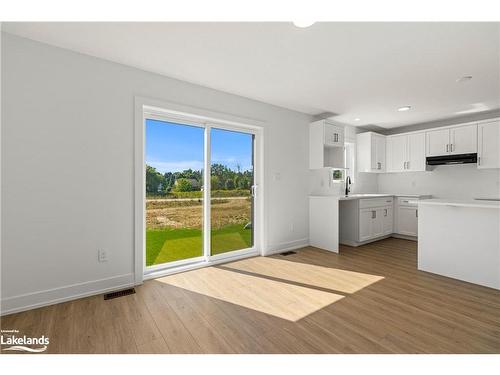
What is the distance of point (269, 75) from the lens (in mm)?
2912

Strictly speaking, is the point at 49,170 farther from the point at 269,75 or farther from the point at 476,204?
the point at 476,204

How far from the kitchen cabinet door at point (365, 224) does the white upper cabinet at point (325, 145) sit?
0.98m

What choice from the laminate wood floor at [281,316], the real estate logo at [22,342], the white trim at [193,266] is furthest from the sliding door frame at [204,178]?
the real estate logo at [22,342]

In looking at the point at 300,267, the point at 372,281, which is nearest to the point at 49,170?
the point at 300,267

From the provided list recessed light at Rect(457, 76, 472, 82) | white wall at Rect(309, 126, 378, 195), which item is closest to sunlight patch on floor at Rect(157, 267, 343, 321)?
white wall at Rect(309, 126, 378, 195)

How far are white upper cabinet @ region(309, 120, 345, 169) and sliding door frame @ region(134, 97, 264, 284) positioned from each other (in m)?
1.14

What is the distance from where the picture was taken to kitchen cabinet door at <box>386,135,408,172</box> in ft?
17.5

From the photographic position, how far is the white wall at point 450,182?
4.42 metres

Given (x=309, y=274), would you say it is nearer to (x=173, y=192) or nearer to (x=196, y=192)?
(x=196, y=192)

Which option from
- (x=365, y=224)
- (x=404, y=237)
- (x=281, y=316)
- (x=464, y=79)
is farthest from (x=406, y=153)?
(x=281, y=316)

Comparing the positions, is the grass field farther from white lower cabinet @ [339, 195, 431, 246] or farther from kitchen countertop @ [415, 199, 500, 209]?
kitchen countertop @ [415, 199, 500, 209]

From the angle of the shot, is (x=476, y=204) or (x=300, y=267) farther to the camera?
(x=300, y=267)
